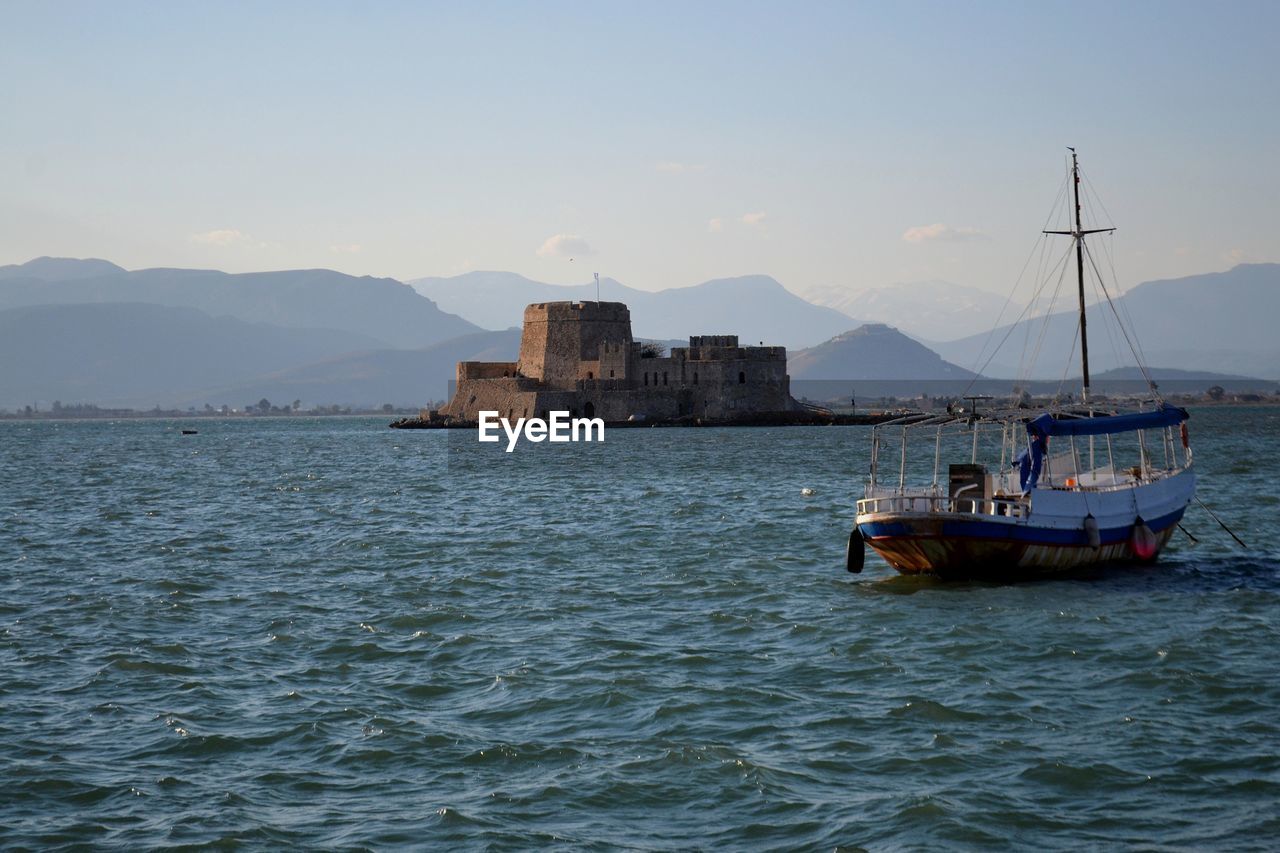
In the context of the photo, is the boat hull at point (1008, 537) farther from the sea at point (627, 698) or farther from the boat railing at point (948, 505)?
the sea at point (627, 698)

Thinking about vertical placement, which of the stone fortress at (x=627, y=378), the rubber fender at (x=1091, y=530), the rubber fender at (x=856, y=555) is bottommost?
the rubber fender at (x=856, y=555)

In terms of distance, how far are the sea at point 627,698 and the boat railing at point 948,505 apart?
123 centimetres

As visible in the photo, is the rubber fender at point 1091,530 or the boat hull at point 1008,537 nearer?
the boat hull at point 1008,537

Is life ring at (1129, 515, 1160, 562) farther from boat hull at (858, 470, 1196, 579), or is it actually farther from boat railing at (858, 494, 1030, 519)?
boat railing at (858, 494, 1030, 519)

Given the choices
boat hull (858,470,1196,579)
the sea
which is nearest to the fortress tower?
the sea

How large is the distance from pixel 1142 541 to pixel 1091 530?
1691 millimetres

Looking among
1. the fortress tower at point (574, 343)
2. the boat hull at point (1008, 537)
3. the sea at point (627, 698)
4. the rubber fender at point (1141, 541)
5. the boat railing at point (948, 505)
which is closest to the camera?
the sea at point (627, 698)

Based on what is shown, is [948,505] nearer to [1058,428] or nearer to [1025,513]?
[1025,513]

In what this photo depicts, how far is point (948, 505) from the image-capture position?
21797 mm

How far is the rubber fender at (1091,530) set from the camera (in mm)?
22172

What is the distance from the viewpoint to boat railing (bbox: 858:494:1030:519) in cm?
2141

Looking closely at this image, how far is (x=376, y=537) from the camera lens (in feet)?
99.9

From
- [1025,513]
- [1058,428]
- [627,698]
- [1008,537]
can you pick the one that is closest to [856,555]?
[1008,537]

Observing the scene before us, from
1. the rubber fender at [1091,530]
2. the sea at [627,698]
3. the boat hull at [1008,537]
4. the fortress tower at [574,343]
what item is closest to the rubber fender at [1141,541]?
the boat hull at [1008,537]
